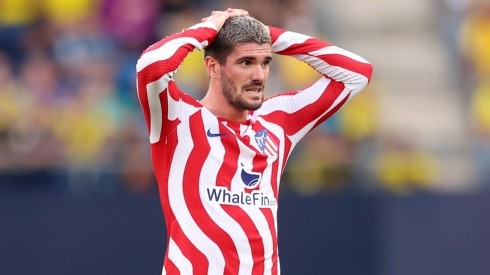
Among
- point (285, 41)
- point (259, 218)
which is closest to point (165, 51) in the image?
point (285, 41)

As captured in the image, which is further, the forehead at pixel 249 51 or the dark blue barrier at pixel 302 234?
the dark blue barrier at pixel 302 234

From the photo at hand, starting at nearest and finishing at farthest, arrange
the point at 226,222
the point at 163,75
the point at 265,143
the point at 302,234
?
the point at 163,75
the point at 226,222
the point at 265,143
the point at 302,234

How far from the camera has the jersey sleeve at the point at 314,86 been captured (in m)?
7.53

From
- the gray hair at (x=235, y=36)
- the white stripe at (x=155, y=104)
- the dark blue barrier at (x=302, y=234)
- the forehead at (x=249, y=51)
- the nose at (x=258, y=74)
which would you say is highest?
the gray hair at (x=235, y=36)

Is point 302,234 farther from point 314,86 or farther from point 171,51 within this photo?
point 171,51

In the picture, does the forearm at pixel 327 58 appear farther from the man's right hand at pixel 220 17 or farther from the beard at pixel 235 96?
the beard at pixel 235 96

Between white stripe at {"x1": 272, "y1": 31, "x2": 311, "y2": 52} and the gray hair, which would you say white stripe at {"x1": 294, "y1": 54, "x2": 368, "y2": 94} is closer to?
white stripe at {"x1": 272, "y1": 31, "x2": 311, "y2": 52}

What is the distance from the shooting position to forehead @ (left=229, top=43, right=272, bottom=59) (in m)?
7.06

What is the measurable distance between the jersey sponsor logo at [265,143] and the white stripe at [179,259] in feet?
2.23

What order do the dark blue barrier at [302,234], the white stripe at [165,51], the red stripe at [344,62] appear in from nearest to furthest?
the white stripe at [165,51] → the red stripe at [344,62] → the dark blue barrier at [302,234]

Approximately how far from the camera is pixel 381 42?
16.1 m

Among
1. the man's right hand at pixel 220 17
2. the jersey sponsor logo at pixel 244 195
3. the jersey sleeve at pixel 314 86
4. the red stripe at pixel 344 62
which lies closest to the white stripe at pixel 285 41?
the jersey sleeve at pixel 314 86

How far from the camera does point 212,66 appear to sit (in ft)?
23.7

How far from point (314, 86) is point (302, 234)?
14.3 ft
